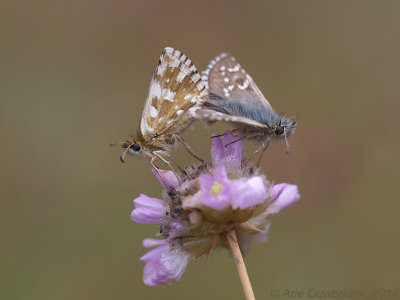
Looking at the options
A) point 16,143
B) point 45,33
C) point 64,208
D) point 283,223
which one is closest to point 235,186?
point 283,223

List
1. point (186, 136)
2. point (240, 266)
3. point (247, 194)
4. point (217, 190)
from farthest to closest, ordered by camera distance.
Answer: point (186, 136)
point (217, 190)
point (247, 194)
point (240, 266)

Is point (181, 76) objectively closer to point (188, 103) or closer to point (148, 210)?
point (188, 103)

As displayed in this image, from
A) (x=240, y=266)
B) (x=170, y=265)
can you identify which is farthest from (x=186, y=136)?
(x=240, y=266)

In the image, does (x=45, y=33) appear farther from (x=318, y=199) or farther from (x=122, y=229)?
(x=318, y=199)

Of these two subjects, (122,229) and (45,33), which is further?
(45,33)

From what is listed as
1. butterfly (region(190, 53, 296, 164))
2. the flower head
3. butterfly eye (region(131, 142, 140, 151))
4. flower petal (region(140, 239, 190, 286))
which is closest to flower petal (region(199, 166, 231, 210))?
the flower head

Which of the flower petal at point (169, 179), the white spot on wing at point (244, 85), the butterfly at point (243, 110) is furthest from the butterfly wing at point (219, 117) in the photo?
the white spot on wing at point (244, 85)
